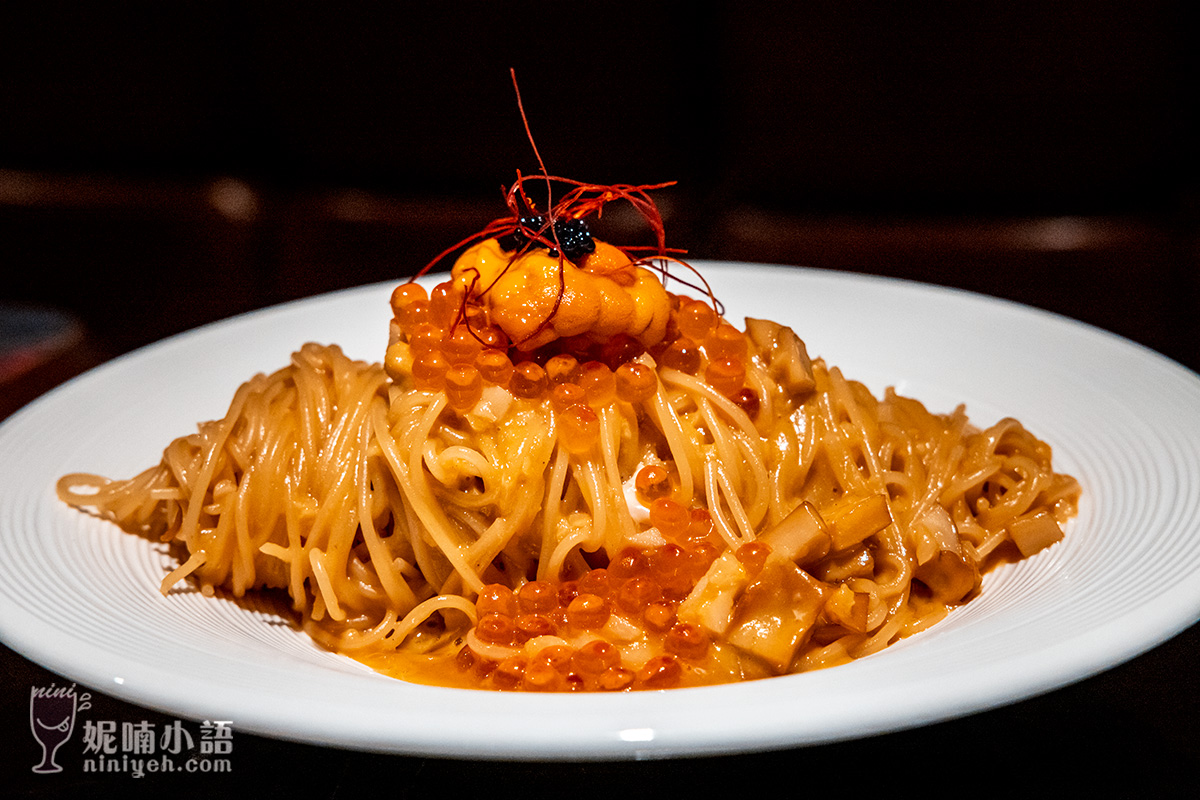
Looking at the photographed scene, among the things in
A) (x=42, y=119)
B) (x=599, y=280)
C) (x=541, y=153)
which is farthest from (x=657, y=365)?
(x=42, y=119)

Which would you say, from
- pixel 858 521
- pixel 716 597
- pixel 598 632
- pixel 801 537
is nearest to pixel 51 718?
pixel 598 632

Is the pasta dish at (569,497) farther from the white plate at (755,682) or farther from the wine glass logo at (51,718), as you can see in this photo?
the wine glass logo at (51,718)

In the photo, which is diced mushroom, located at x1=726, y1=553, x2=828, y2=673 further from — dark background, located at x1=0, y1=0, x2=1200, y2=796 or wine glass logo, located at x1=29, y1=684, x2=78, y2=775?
dark background, located at x1=0, y1=0, x2=1200, y2=796

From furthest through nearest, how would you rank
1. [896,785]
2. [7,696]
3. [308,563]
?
[308,563]
[7,696]
[896,785]

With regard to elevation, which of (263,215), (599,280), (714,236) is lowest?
(263,215)

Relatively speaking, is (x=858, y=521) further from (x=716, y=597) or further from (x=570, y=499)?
(x=570, y=499)

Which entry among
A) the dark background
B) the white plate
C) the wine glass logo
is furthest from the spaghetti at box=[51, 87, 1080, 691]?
the dark background

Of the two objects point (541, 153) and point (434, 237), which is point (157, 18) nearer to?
point (434, 237)
